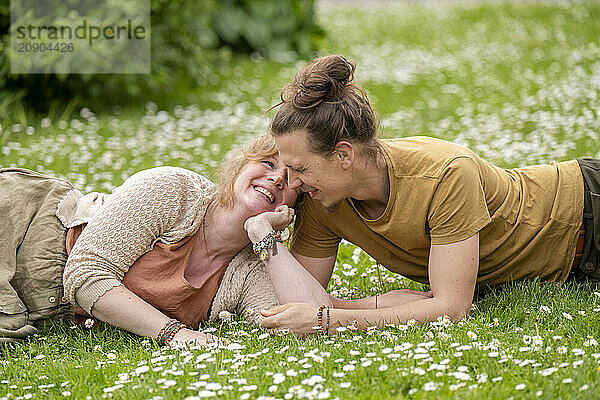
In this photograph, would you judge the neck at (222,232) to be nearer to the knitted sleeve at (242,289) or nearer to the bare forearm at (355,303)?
the knitted sleeve at (242,289)

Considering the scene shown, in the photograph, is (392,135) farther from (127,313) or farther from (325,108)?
(127,313)

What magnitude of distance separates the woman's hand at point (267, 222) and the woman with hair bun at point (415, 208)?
184mm

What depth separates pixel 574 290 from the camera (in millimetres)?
4086

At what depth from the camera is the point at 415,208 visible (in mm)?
3676

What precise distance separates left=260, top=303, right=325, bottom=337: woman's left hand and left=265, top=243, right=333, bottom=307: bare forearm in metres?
0.17

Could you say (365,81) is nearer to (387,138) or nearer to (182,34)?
(182,34)

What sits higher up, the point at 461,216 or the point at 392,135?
the point at 392,135

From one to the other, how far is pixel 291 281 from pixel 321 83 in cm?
101

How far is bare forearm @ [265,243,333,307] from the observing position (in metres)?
3.86

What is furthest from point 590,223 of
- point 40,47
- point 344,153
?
point 40,47

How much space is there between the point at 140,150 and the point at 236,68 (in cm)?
468

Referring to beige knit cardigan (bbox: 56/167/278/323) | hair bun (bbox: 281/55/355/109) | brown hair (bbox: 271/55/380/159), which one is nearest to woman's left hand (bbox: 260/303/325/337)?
beige knit cardigan (bbox: 56/167/278/323)

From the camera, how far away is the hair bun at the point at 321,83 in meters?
3.50

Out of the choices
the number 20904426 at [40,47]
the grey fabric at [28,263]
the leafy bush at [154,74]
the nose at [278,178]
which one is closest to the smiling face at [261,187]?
the nose at [278,178]
